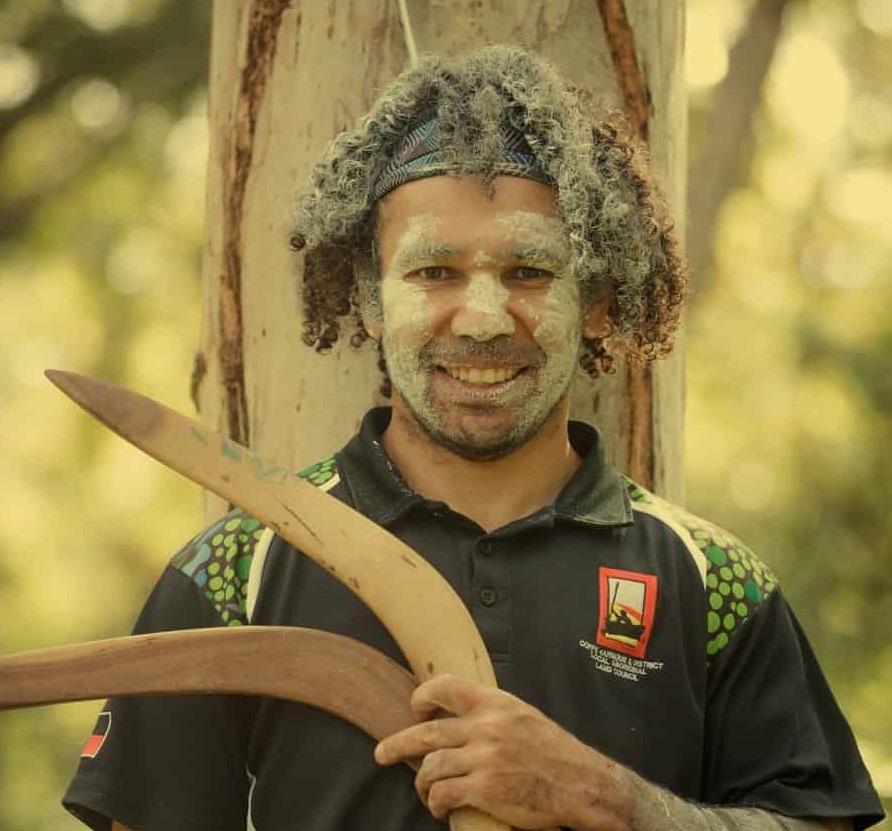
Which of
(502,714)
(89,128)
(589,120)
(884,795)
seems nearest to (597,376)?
(589,120)

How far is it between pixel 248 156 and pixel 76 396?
3.63 feet

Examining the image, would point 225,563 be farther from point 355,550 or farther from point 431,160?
point 431,160

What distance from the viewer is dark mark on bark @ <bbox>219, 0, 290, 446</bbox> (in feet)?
10.9

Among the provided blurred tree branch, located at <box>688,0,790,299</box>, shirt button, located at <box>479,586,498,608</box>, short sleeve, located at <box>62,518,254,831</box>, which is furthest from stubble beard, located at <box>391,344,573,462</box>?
blurred tree branch, located at <box>688,0,790,299</box>

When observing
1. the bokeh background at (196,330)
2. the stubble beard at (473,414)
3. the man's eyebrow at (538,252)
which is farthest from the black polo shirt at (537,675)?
the bokeh background at (196,330)

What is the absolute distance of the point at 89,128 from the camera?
8.35 meters

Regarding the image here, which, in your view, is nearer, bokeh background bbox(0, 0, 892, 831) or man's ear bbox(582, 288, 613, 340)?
man's ear bbox(582, 288, 613, 340)

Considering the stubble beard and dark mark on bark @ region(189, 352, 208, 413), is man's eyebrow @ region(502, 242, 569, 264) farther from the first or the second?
dark mark on bark @ region(189, 352, 208, 413)

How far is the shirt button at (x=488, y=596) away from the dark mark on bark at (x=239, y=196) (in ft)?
2.99

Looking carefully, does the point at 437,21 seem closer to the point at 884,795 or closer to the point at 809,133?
the point at 884,795

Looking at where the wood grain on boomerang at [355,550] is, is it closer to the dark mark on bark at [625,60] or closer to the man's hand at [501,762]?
the man's hand at [501,762]

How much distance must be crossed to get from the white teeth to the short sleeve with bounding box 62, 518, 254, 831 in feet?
1.37

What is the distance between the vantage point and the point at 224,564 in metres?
2.60

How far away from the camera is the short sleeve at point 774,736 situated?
2.62 metres
